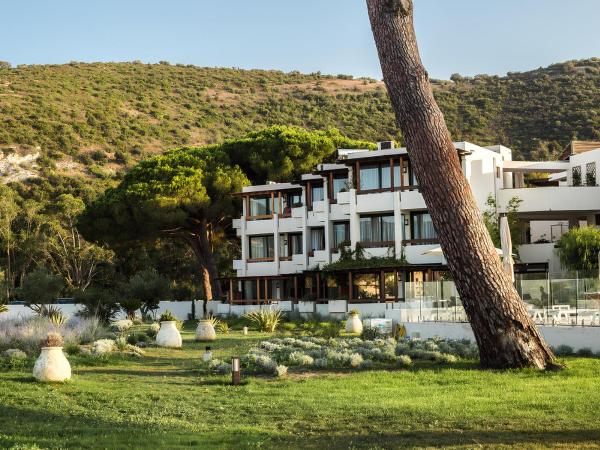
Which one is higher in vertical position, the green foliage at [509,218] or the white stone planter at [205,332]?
the green foliage at [509,218]

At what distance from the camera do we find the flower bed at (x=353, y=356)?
19.8 metres

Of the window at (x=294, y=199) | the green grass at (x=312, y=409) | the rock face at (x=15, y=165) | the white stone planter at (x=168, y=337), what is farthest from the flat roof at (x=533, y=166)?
the rock face at (x=15, y=165)

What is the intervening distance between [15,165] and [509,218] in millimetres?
46386

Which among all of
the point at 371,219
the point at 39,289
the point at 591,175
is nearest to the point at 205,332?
the point at 371,219

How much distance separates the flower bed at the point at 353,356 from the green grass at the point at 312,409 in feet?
2.99

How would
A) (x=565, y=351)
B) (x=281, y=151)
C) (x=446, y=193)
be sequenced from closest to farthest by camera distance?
(x=446, y=193) → (x=565, y=351) → (x=281, y=151)

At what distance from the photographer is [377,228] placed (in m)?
46.9

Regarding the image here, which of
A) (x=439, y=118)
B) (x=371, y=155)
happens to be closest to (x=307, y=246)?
(x=371, y=155)

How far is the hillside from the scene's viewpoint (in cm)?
7956

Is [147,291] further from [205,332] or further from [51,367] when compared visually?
[51,367]

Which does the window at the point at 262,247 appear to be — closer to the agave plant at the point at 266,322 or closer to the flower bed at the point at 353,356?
the agave plant at the point at 266,322

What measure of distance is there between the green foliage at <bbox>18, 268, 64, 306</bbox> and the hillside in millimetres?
27735

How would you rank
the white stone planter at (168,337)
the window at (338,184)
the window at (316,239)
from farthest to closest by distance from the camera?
the window at (316,239), the window at (338,184), the white stone planter at (168,337)

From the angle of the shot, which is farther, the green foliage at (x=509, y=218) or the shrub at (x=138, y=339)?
the green foliage at (x=509, y=218)
